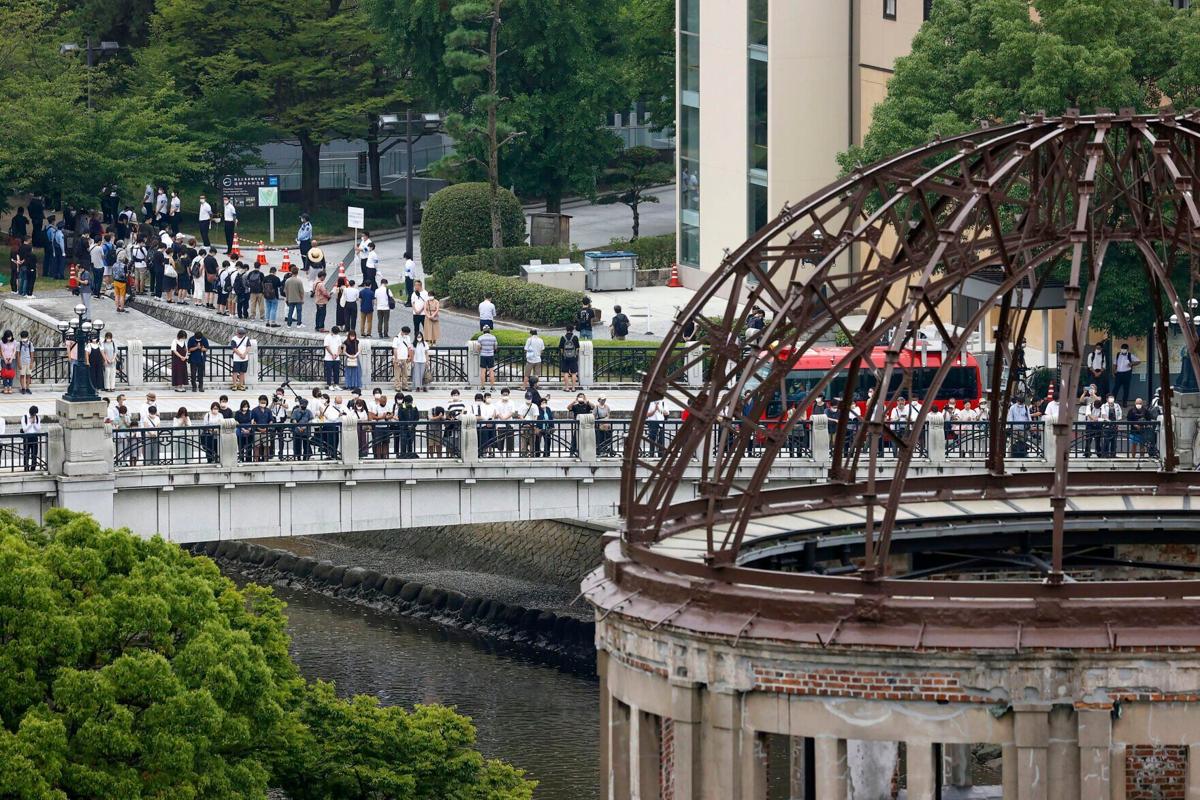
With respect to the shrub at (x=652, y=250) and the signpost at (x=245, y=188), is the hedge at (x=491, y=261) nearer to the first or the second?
the shrub at (x=652, y=250)

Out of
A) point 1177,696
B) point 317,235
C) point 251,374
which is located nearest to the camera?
point 1177,696

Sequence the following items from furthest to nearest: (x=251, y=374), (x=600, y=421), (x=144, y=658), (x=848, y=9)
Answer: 1. (x=848, y=9)
2. (x=251, y=374)
3. (x=600, y=421)
4. (x=144, y=658)

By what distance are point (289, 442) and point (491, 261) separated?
111ft

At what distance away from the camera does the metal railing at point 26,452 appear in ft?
181

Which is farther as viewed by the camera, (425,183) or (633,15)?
(425,183)

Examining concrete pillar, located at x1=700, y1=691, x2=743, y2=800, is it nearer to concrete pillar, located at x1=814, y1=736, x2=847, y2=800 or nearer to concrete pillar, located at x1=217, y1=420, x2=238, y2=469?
concrete pillar, located at x1=814, y1=736, x2=847, y2=800

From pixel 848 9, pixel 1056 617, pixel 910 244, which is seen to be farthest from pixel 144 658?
pixel 848 9

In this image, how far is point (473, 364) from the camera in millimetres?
70375

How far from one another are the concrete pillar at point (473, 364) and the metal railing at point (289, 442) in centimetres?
1181

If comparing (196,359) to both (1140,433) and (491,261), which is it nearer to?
(1140,433)

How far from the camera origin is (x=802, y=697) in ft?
106

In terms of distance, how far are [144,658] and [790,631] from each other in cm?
1344

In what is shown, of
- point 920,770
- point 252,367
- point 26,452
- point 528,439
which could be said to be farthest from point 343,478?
point 920,770

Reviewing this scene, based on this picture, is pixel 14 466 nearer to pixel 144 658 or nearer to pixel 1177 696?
pixel 144 658
